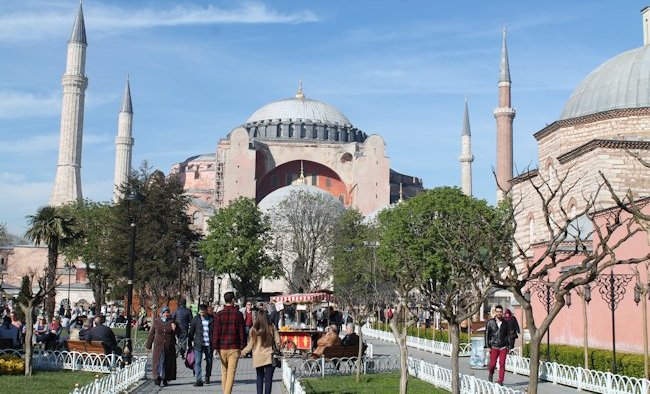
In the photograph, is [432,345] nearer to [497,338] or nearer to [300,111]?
[497,338]

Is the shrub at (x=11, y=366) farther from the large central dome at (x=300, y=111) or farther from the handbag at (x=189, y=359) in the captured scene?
the large central dome at (x=300, y=111)

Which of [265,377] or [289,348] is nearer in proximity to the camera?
[265,377]

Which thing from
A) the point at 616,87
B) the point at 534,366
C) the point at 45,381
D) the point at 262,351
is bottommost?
the point at 45,381

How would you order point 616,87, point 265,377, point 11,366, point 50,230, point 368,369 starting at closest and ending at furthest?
1. point 265,377
2. point 11,366
3. point 368,369
4. point 616,87
5. point 50,230

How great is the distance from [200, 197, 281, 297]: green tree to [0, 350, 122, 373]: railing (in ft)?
93.3

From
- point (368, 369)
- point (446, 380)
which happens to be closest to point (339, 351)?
point (368, 369)

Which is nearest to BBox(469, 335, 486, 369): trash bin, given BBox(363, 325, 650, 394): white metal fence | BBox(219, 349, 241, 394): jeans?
BBox(363, 325, 650, 394): white metal fence

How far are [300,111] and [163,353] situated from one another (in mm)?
61744

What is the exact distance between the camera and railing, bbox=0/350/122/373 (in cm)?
1353

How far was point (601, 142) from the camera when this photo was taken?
26406mm

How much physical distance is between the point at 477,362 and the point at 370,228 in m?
29.4

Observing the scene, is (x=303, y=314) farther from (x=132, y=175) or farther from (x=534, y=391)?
(x=534, y=391)

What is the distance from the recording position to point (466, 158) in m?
68.0

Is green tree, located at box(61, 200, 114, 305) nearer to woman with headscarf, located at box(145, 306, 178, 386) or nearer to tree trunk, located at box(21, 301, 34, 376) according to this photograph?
tree trunk, located at box(21, 301, 34, 376)
